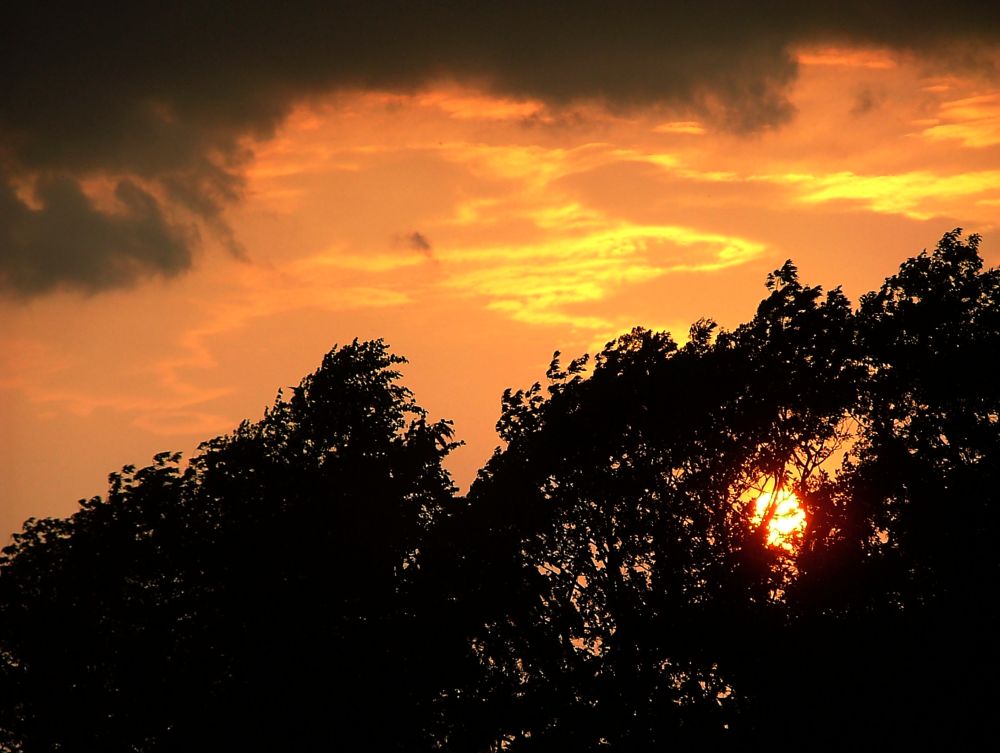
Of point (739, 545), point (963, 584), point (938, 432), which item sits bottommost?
point (963, 584)

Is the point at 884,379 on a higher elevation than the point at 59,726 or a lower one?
higher

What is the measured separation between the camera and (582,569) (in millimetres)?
39500

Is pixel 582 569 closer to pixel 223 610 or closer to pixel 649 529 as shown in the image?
pixel 649 529

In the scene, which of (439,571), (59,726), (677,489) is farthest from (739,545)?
(59,726)

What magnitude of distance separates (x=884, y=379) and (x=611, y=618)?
13156mm

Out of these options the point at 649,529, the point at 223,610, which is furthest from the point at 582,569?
the point at 223,610

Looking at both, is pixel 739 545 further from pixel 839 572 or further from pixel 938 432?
pixel 938 432

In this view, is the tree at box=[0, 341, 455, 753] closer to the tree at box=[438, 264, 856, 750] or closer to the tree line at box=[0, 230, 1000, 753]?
the tree line at box=[0, 230, 1000, 753]

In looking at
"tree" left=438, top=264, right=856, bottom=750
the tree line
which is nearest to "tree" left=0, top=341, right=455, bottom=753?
the tree line

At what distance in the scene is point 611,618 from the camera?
3819cm

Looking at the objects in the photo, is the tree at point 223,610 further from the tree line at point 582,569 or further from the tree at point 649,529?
the tree at point 649,529

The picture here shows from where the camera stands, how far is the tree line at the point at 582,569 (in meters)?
33.5

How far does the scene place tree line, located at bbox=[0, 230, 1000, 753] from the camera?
110ft

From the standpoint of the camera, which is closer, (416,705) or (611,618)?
(611,618)
